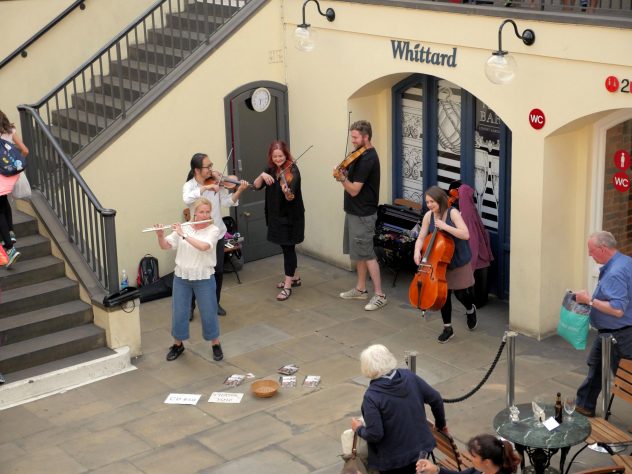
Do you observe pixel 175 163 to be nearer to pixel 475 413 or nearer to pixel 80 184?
pixel 80 184

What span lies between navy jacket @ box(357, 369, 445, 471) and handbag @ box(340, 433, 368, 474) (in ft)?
0.28

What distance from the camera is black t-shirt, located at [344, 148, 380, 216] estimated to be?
11.4 m

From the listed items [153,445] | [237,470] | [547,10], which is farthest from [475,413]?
[547,10]

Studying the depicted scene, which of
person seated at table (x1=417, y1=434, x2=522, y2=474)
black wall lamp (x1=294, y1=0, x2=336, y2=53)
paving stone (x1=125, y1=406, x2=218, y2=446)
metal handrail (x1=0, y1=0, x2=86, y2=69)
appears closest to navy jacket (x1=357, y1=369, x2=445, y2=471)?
person seated at table (x1=417, y1=434, x2=522, y2=474)

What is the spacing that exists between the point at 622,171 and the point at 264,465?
4.62 m

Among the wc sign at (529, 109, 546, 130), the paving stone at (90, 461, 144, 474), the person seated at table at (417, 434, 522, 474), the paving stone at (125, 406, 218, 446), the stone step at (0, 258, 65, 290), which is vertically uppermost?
the wc sign at (529, 109, 546, 130)

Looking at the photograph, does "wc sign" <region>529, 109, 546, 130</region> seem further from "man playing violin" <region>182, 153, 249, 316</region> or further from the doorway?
the doorway

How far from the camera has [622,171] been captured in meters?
10.5

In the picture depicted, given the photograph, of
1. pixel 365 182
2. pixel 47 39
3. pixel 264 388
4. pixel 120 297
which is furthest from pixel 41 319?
pixel 47 39

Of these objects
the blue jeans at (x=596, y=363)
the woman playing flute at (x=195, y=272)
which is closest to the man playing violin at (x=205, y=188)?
the woman playing flute at (x=195, y=272)

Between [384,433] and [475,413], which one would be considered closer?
[384,433]

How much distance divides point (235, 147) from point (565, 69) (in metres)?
4.50

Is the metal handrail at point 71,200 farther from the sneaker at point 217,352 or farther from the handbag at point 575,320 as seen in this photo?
the handbag at point 575,320

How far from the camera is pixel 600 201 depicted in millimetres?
10570
